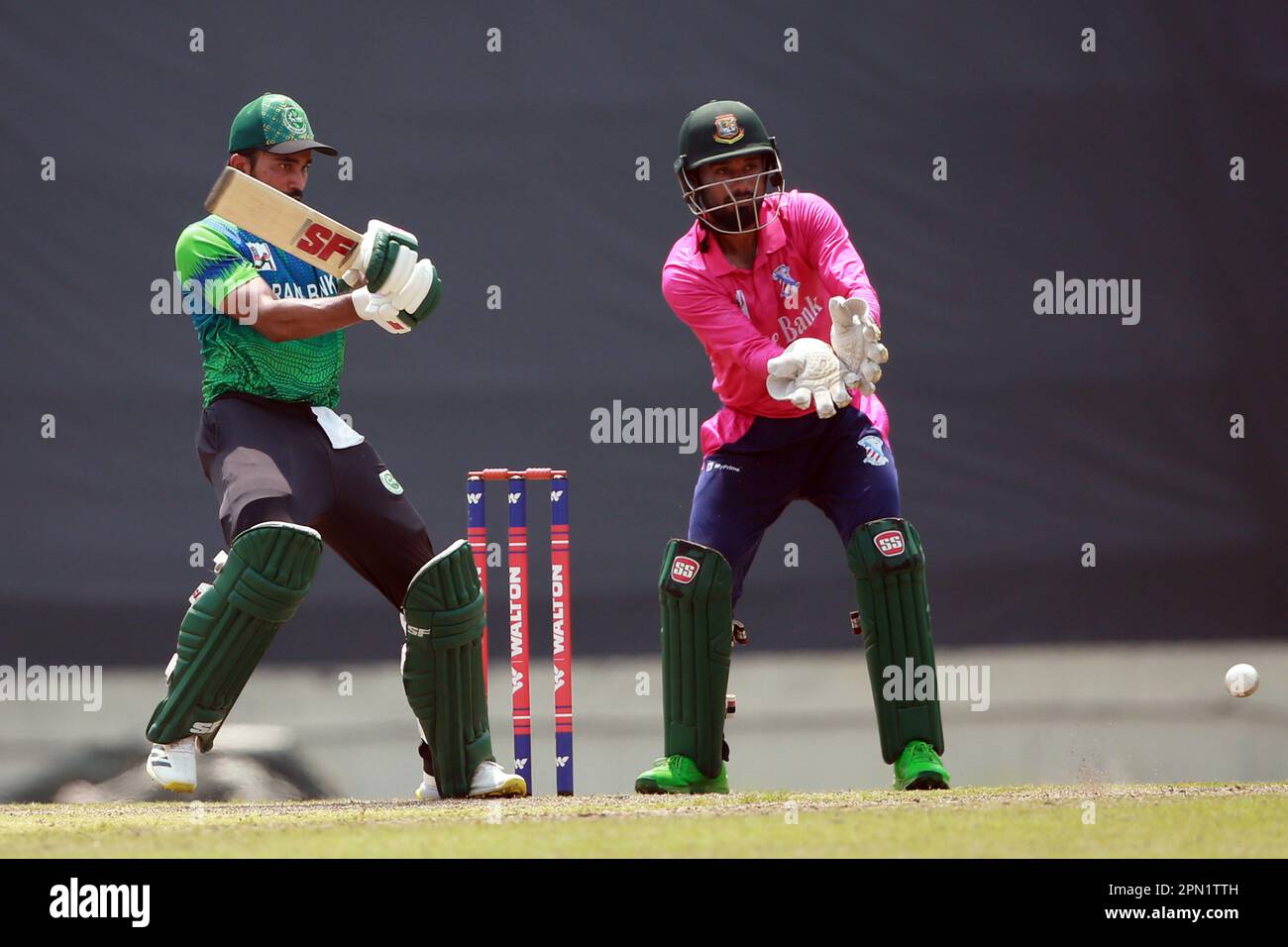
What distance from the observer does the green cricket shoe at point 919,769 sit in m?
3.49

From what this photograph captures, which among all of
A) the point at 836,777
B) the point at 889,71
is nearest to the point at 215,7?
the point at 889,71

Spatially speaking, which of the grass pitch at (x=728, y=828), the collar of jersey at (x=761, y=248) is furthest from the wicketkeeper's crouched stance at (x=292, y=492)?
the collar of jersey at (x=761, y=248)

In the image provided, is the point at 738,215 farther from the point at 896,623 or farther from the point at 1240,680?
the point at 1240,680

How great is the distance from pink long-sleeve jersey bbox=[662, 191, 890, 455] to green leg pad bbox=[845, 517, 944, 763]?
0.32 metres

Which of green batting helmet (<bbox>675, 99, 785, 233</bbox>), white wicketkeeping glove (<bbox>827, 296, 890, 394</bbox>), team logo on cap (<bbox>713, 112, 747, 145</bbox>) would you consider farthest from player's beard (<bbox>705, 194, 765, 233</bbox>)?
→ white wicketkeeping glove (<bbox>827, 296, 890, 394</bbox>)

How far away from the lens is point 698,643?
11.9 ft

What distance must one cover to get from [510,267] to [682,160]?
136cm

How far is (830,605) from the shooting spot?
4.88 meters

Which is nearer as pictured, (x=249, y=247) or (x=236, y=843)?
(x=236, y=843)

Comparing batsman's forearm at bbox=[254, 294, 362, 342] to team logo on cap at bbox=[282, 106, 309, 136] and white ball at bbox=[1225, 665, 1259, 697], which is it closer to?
team logo on cap at bbox=[282, 106, 309, 136]

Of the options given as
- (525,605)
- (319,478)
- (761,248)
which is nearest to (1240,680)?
(761,248)

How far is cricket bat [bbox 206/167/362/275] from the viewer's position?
332cm

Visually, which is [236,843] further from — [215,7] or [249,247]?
[215,7]

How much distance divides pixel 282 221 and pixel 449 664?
904mm
